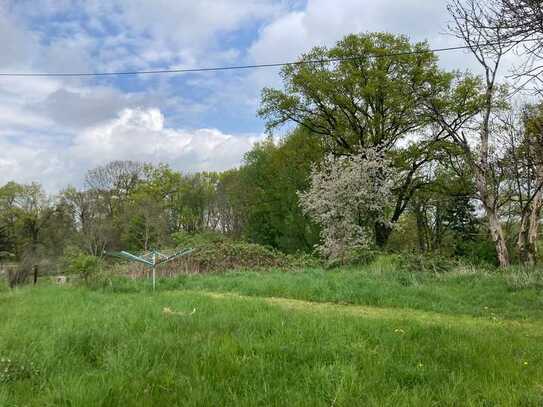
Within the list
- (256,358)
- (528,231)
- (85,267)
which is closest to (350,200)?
(528,231)

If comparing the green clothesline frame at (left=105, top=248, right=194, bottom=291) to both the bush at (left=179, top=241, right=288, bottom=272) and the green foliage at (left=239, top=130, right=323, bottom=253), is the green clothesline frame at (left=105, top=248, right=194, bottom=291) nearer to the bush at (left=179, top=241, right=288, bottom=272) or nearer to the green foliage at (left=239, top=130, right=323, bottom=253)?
the bush at (left=179, top=241, right=288, bottom=272)

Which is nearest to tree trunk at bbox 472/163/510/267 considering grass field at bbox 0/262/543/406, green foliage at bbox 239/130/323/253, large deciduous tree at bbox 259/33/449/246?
large deciduous tree at bbox 259/33/449/246

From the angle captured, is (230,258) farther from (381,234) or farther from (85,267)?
(381,234)

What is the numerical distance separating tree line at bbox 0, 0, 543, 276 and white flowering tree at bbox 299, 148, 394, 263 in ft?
0.21

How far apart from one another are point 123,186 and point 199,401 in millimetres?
39554

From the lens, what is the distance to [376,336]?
4.61 metres

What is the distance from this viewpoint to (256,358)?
149 inches

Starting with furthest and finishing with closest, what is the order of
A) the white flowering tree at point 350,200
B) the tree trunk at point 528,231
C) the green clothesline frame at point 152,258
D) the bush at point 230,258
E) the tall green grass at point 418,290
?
the white flowering tree at point 350,200 < the tree trunk at point 528,231 < the bush at point 230,258 < the green clothesline frame at point 152,258 < the tall green grass at point 418,290

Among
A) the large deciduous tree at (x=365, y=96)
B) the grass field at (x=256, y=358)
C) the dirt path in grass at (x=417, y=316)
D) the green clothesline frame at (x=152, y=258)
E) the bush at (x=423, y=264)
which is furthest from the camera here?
the large deciduous tree at (x=365, y=96)

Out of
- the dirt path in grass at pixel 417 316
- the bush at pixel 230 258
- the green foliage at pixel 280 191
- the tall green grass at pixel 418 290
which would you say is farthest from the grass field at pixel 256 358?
the green foliage at pixel 280 191

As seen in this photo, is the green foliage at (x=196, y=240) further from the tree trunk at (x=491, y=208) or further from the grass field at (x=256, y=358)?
the grass field at (x=256, y=358)

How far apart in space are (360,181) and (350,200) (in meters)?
1.09

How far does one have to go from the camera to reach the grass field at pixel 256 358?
3.06 meters

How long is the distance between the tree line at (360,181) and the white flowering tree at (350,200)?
0.06 metres
